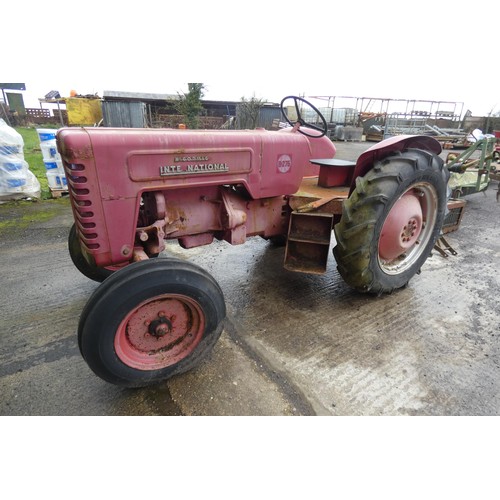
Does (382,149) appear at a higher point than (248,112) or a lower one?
higher

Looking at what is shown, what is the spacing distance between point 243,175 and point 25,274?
224 cm

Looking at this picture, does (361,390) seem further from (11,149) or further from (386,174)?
(11,149)

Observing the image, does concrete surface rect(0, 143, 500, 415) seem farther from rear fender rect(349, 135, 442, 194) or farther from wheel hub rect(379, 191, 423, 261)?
rear fender rect(349, 135, 442, 194)

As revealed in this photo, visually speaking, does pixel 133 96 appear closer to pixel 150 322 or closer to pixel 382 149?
pixel 382 149

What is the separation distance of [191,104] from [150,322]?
48.2 ft

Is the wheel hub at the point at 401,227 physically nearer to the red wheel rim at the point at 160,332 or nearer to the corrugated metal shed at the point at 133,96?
the red wheel rim at the point at 160,332

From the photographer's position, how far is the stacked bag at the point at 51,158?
17.7 feet

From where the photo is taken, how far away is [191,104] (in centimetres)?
1473

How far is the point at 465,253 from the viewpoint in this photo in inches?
150

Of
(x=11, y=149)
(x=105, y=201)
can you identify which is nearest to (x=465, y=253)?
(x=105, y=201)

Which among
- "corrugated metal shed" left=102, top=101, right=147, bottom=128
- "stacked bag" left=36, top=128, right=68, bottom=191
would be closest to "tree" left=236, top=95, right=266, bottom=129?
"corrugated metal shed" left=102, top=101, right=147, bottom=128

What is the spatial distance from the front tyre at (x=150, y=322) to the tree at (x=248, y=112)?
15.7 m

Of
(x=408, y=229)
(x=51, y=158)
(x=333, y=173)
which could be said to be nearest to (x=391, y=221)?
(x=408, y=229)

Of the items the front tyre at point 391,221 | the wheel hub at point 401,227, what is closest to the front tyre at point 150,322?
the front tyre at point 391,221
